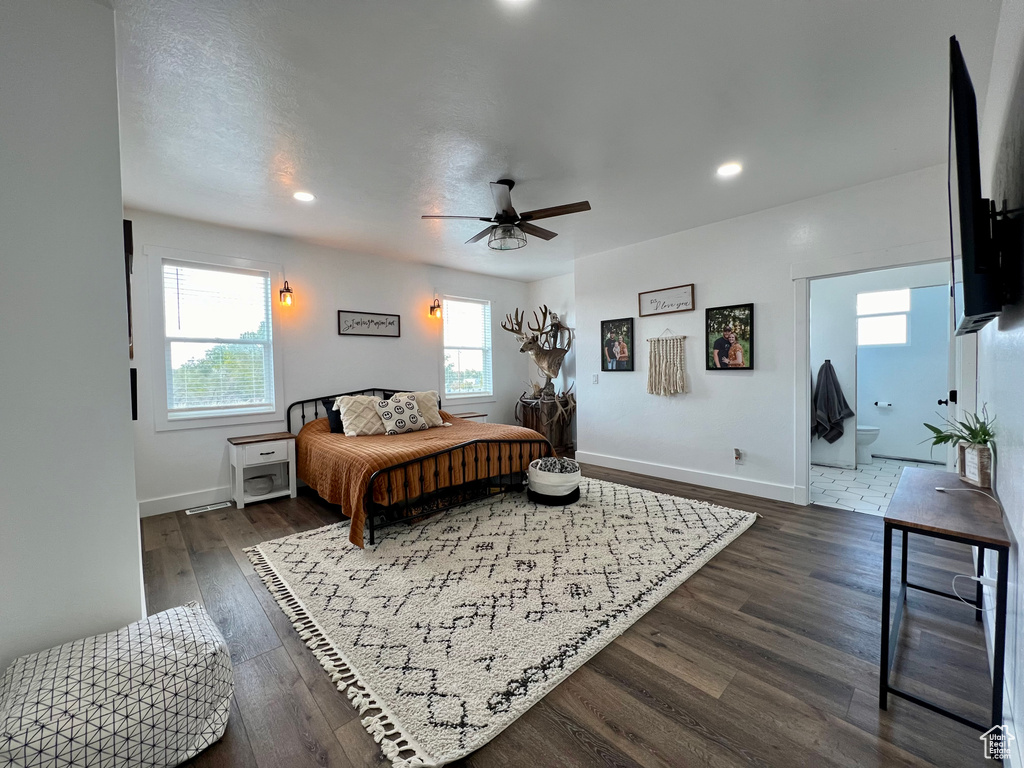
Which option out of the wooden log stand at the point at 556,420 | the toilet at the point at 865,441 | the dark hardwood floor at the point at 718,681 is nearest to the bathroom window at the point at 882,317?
the toilet at the point at 865,441

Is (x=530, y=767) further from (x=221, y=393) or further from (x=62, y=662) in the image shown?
(x=221, y=393)

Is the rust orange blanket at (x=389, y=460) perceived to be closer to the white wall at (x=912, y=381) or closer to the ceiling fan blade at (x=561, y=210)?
the ceiling fan blade at (x=561, y=210)

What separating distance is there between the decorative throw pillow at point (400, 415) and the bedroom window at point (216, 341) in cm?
121

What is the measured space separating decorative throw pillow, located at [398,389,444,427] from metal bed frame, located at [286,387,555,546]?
0.97 m

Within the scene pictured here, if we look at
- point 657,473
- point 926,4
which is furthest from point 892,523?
point 657,473

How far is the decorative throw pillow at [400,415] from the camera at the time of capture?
14.0 ft

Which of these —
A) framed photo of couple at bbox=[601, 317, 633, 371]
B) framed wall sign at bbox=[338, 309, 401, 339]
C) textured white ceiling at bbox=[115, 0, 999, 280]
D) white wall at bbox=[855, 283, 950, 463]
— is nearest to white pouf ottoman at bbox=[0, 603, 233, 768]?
textured white ceiling at bbox=[115, 0, 999, 280]

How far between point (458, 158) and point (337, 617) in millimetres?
2838

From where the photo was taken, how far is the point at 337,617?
6.95 feet

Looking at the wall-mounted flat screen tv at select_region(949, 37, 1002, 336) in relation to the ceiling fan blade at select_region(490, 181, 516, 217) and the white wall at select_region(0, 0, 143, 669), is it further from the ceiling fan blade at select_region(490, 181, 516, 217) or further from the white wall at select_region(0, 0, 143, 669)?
the white wall at select_region(0, 0, 143, 669)

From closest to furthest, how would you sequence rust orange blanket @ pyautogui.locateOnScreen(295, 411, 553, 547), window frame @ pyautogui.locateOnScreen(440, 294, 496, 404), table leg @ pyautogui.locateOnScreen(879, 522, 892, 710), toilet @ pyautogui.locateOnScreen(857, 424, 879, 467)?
table leg @ pyautogui.locateOnScreen(879, 522, 892, 710) → rust orange blanket @ pyautogui.locateOnScreen(295, 411, 553, 547) → toilet @ pyautogui.locateOnScreen(857, 424, 879, 467) → window frame @ pyautogui.locateOnScreen(440, 294, 496, 404)

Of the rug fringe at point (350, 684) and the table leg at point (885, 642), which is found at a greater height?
the table leg at point (885, 642)

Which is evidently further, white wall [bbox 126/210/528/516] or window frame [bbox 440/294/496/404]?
window frame [bbox 440/294/496/404]

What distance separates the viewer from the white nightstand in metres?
3.84
